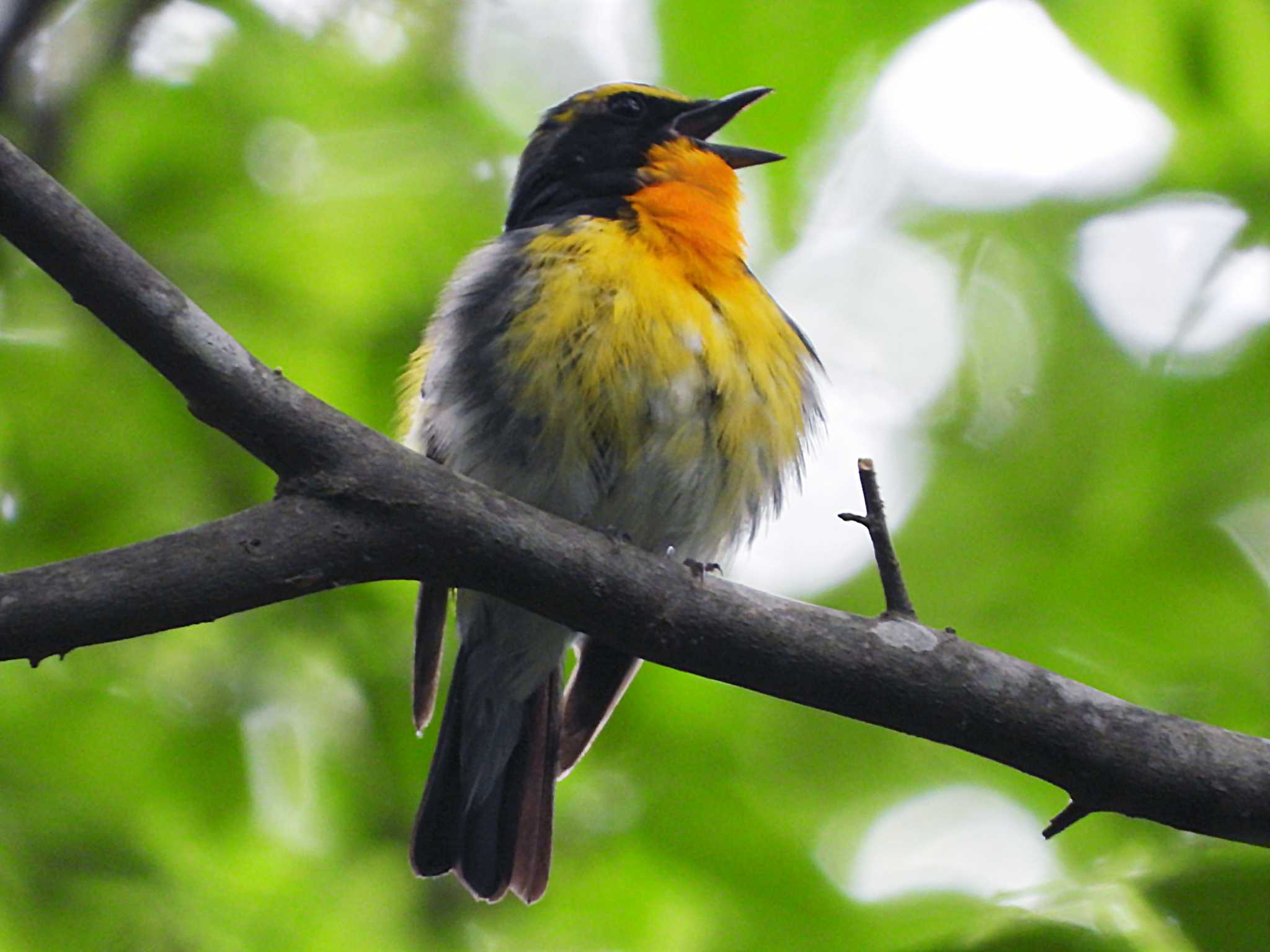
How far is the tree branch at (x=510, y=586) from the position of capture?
225 centimetres

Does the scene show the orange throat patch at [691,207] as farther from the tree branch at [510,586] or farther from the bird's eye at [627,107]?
the tree branch at [510,586]

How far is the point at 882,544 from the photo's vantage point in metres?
2.67

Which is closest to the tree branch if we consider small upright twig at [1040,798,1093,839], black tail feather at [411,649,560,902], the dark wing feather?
small upright twig at [1040,798,1093,839]

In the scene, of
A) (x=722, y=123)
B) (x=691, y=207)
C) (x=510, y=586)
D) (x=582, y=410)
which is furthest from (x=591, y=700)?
(x=722, y=123)

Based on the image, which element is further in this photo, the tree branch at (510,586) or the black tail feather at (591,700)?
the black tail feather at (591,700)

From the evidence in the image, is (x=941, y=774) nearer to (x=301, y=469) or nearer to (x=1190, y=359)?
(x=1190, y=359)

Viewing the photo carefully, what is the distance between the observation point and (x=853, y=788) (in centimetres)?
414

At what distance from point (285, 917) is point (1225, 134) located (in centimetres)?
351

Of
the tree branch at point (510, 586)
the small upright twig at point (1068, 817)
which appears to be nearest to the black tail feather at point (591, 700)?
the tree branch at point (510, 586)

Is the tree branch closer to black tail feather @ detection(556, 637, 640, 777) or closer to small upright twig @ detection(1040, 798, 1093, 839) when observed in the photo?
small upright twig @ detection(1040, 798, 1093, 839)

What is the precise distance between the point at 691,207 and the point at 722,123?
423mm

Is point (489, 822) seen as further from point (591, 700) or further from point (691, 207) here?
point (691, 207)

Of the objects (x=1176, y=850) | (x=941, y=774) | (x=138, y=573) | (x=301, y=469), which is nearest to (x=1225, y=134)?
(x=941, y=774)

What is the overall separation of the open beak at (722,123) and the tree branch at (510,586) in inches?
75.9
